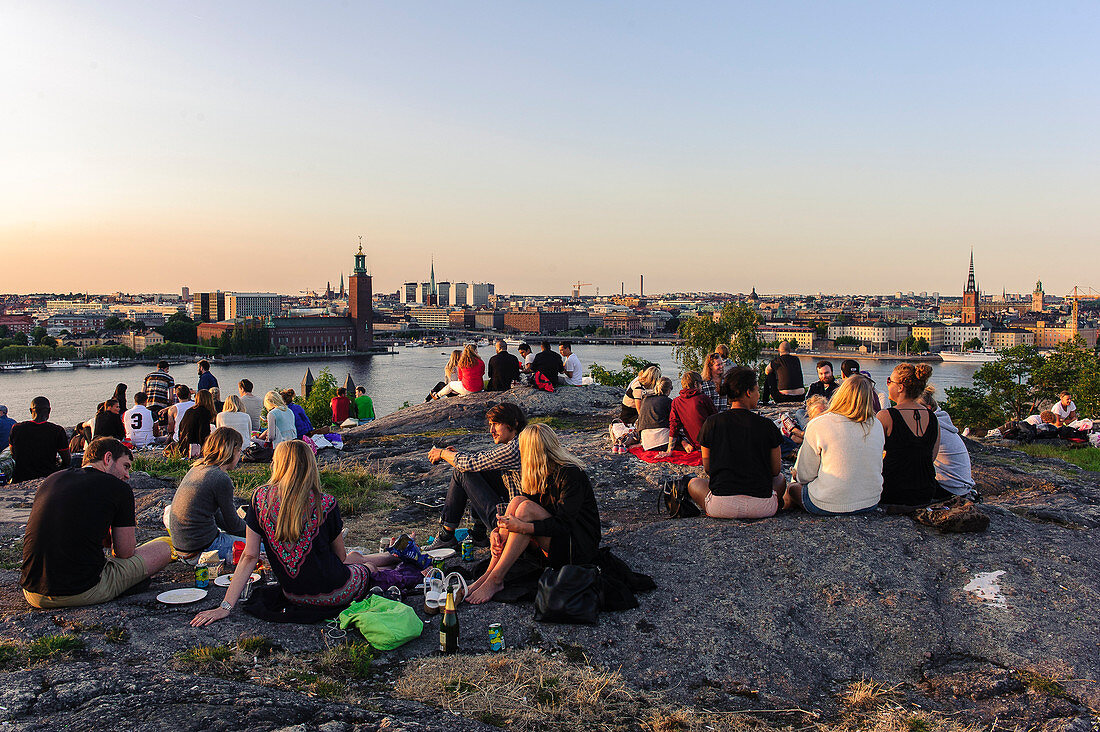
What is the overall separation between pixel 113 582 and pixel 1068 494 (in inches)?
194

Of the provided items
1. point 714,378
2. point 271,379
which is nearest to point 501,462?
point 714,378

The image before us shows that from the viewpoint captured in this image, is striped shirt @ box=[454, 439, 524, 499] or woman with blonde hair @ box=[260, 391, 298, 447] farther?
woman with blonde hair @ box=[260, 391, 298, 447]

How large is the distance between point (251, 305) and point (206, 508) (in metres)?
144

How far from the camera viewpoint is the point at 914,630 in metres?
2.71

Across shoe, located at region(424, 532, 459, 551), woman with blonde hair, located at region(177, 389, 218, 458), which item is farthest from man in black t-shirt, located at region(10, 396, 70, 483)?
shoe, located at region(424, 532, 459, 551)

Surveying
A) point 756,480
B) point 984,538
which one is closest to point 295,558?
point 756,480

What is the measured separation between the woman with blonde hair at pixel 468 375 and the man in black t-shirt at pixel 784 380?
126 inches

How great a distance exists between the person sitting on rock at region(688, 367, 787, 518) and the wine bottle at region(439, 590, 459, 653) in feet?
5.02

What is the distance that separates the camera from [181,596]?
289 cm

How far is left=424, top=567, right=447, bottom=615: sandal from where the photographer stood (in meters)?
2.78

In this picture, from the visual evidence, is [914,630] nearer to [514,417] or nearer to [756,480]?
[756,480]

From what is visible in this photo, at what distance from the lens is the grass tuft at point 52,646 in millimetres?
2350

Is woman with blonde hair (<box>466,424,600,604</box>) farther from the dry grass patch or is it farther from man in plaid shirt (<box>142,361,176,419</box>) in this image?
man in plaid shirt (<box>142,361,176,419</box>)

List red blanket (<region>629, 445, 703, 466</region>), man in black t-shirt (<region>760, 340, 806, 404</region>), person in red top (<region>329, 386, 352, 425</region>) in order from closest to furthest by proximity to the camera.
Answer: red blanket (<region>629, 445, 703, 466</region>), man in black t-shirt (<region>760, 340, 806, 404</region>), person in red top (<region>329, 386, 352, 425</region>)
